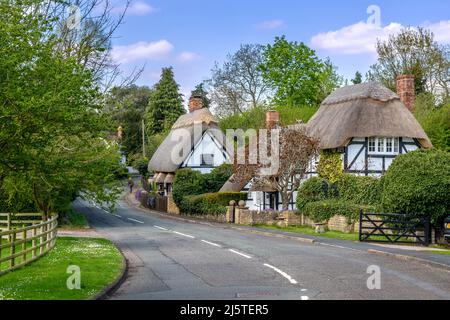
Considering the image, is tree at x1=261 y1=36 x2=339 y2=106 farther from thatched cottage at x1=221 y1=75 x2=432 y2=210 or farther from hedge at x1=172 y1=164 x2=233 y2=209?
thatched cottage at x1=221 y1=75 x2=432 y2=210

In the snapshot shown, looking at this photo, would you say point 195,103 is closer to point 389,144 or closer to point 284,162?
point 284,162

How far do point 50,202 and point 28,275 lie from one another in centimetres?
1571

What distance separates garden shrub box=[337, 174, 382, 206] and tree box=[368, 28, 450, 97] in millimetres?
24059

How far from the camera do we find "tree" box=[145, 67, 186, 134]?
9056 cm

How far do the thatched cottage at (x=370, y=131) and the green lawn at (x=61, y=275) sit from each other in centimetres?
2278

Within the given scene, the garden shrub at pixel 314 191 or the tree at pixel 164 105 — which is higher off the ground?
the tree at pixel 164 105

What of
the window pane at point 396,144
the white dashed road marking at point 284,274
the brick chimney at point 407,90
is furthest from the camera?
the brick chimney at point 407,90

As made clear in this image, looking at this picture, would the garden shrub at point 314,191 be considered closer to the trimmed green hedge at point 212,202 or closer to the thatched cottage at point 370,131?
the thatched cottage at point 370,131

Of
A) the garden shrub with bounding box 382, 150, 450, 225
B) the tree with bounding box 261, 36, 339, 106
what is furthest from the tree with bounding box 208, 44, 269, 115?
the garden shrub with bounding box 382, 150, 450, 225

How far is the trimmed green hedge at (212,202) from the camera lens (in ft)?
157

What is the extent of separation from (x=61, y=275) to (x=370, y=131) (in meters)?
29.8

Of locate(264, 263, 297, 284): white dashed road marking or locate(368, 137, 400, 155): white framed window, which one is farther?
locate(368, 137, 400, 155): white framed window

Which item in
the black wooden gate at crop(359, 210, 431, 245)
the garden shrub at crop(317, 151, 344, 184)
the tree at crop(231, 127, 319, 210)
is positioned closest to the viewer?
the black wooden gate at crop(359, 210, 431, 245)

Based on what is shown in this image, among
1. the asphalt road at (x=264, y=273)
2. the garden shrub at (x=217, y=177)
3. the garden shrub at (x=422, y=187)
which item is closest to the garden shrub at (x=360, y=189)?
the garden shrub at (x=422, y=187)
